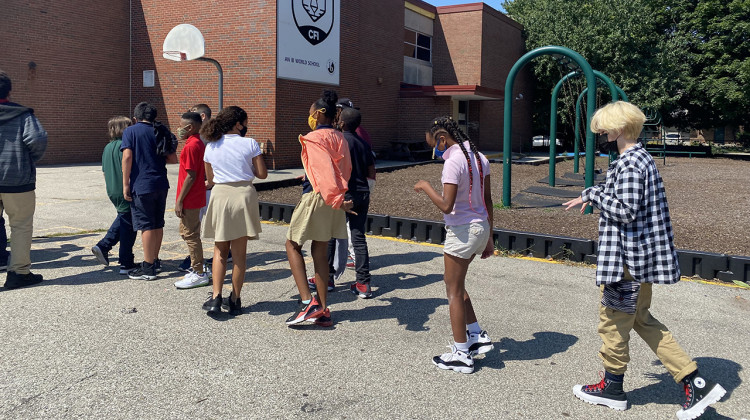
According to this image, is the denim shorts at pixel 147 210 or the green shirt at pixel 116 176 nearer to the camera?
the denim shorts at pixel 147 210

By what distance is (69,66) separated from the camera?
19.8m

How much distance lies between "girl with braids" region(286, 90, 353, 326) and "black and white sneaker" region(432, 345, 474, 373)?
1.23 metres

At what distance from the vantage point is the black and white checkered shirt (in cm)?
340

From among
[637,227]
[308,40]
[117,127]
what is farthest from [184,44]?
[637,227]

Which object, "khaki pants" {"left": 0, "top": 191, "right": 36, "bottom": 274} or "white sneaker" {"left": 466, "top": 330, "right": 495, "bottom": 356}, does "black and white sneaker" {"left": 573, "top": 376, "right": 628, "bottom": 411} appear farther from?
"khaki pants" {"left": 0, "top": 191, "right": 36, "bottom": 274}

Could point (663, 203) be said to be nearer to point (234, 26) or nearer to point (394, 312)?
point (394, 312)

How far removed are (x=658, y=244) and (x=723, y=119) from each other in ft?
109

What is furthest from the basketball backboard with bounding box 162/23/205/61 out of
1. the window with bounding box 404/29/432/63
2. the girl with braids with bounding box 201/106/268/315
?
the window with bounding box 404/29/432/63

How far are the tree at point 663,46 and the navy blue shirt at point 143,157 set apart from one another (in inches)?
1113

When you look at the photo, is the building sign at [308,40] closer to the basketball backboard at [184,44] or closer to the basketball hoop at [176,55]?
the basketball backboard at [184,44]

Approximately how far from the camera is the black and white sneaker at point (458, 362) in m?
4.04

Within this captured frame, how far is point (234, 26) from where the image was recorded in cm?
1894

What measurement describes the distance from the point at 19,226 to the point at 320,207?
3285 mm

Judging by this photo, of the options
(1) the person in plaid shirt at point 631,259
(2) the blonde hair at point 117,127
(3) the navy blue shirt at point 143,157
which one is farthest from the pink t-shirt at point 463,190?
(2) the blonde hair at point 117,127
